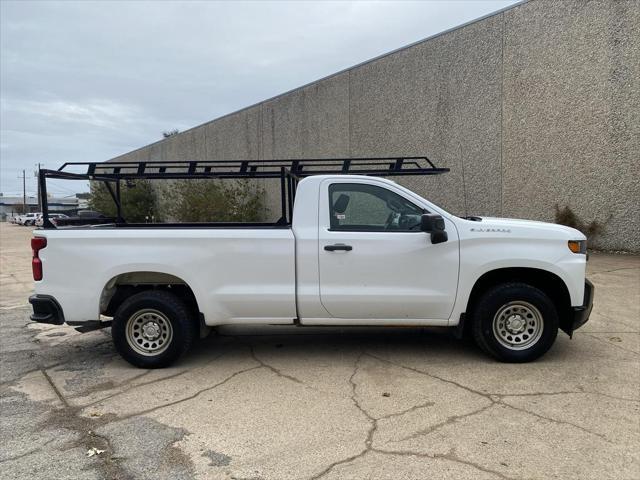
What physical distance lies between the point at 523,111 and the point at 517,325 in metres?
9.56

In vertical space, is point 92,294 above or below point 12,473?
above

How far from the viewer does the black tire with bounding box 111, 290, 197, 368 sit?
493 cm

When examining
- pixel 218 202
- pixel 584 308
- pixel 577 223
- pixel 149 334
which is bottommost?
pixel 149 334

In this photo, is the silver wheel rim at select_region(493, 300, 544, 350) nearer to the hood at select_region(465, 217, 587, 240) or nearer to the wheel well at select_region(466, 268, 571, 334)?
the wheel well at select_region(466, 268, 571, 334)

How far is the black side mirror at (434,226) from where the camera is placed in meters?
4.64

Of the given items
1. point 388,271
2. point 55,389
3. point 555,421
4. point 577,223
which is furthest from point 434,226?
point 577,223

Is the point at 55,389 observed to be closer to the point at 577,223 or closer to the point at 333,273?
the point at 333,273

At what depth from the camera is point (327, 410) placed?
3.96 m

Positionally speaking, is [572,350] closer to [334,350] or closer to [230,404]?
[334,350]

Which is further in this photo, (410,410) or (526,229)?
(526,229)

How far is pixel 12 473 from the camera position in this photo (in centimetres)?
312

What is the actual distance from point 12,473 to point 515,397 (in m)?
3.74

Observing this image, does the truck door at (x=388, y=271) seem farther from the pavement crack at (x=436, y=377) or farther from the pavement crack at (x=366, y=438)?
Result: the pavement crack at (x=366, y=438)

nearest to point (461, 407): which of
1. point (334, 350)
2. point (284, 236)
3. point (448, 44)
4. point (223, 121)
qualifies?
point (334, 350)
